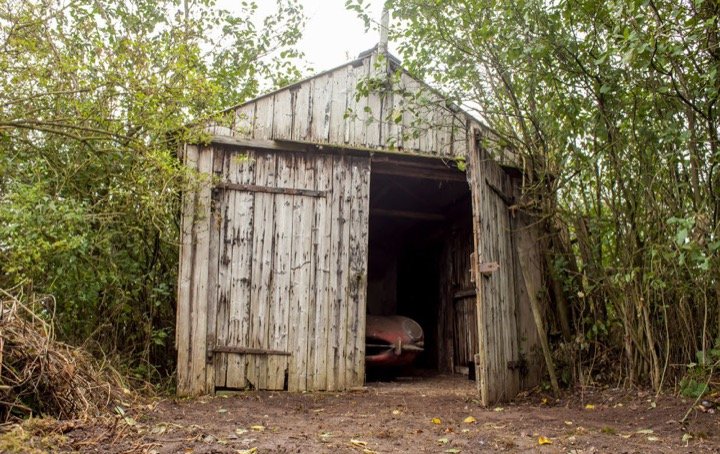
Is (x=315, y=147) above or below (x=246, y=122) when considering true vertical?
below

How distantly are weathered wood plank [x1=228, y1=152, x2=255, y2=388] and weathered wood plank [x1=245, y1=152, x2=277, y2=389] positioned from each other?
46mm

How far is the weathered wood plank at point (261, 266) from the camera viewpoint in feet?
20.2

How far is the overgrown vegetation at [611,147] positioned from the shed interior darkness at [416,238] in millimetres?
1493

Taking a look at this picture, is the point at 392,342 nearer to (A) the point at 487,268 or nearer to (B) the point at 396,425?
(A) the point at 487,268

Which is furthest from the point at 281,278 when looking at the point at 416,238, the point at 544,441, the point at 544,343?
the point at 416,238

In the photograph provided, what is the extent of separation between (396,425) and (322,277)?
2244 millimetres

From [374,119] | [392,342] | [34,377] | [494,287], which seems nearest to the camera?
[34,377]

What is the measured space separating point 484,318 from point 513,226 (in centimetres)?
163

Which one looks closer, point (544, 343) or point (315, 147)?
point (544, 343)

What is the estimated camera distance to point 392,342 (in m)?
8.06

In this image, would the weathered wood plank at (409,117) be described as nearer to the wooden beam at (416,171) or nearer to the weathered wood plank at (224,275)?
the wooden beam at (416,171)

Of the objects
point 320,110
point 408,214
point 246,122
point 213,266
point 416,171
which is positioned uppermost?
point 320,110

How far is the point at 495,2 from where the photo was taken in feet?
17.2

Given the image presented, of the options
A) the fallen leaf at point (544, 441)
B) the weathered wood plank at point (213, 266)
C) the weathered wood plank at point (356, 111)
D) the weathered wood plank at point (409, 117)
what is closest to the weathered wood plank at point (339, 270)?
the weathered wood plank at point (356, 111)
